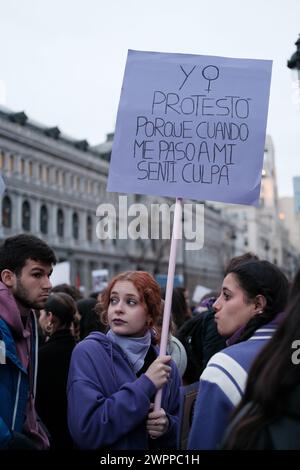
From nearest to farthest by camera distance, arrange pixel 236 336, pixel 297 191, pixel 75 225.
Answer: pixel 236 336
pixel 297 191
pixel 75 225

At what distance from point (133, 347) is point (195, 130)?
1.13m

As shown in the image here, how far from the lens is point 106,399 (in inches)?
108

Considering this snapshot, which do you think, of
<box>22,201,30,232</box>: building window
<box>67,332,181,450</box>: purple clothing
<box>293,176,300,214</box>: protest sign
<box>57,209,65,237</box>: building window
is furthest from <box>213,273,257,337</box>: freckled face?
<box>57,209,65,237</box>: building window

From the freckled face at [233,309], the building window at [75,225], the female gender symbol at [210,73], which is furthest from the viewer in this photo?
the building window at [75,225]

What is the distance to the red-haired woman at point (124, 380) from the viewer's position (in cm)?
271

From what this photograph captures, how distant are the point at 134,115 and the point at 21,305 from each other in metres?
1.11

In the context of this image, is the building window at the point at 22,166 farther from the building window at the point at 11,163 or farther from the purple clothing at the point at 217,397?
the purple clothing at the point at 217,397

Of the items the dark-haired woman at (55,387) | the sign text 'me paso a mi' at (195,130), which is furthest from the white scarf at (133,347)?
the dark-haired woman at (55,387)

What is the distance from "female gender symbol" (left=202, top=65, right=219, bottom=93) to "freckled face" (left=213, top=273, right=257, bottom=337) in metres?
1.09

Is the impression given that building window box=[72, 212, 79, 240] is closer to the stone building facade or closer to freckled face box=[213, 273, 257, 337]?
the stone building facade

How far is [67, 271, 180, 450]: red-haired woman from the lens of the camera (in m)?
2.71

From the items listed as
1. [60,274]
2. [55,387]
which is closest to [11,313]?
[55,387]

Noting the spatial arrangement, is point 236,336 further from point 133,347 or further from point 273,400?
point 273,400

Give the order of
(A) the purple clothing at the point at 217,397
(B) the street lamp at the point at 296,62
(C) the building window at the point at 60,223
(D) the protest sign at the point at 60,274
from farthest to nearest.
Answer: (C) the building window at the point at 60,223 < (D) the protest sign at the point at 60,274 < (B) the street lamp at the point at 296,62 < (A) the purple clothing at the point at 217,397
